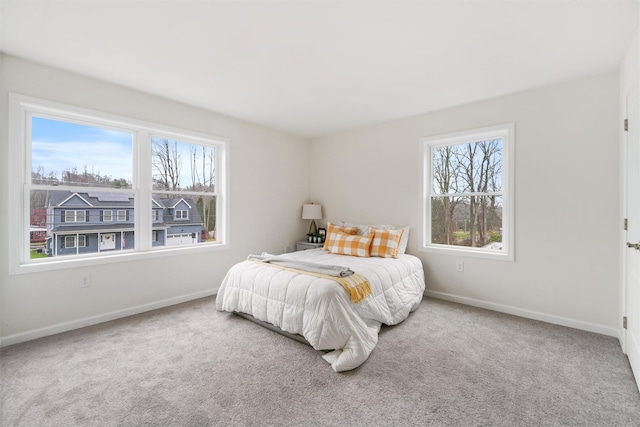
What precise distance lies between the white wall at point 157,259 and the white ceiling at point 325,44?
21cm

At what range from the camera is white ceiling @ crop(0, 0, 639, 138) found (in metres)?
1.84

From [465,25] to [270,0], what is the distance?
134cm

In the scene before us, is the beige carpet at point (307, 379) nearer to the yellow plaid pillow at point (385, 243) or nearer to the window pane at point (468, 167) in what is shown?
the yellow plaid pillow at point (385, 243)

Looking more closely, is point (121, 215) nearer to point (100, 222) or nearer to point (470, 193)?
point (100, 222)

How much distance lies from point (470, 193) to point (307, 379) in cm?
289

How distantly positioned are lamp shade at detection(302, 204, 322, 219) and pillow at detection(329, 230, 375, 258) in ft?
3.30

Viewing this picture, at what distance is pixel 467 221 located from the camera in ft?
11.9

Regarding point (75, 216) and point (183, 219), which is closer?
point (75, 216)

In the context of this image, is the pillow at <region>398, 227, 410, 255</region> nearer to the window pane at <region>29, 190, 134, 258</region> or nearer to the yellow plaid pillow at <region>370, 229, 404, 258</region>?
the yellow plaid pillow at <region>370, 229, 404, 258</region>

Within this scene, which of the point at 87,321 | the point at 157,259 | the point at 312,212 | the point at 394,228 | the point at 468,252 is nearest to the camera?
the point at 87,321

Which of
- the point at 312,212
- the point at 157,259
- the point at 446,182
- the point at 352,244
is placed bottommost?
the point at 157,259

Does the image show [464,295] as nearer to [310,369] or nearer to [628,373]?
[628,373]

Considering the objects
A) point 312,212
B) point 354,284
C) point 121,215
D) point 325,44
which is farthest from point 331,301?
point 312,212

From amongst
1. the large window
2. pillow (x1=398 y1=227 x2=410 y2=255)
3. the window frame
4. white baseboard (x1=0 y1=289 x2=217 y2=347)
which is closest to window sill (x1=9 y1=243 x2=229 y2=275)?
the large window
